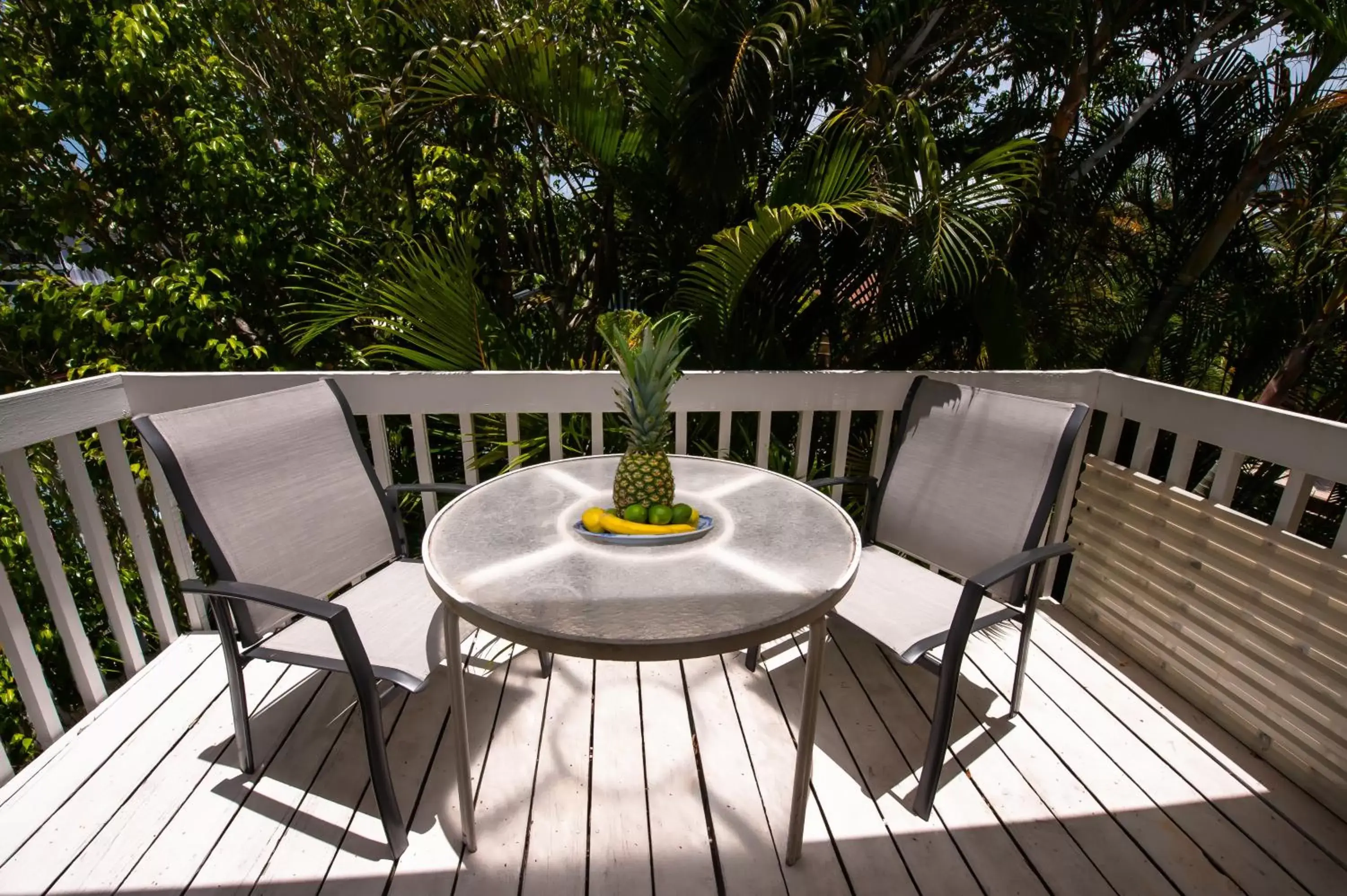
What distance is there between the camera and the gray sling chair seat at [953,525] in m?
1.58

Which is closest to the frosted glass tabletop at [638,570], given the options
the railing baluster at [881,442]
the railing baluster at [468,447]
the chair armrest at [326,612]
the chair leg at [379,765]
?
Answer: the chair armrest at [326,612]

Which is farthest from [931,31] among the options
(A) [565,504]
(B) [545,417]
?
(A) [565,504]

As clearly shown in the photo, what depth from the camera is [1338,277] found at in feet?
10.9

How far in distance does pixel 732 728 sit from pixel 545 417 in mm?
1540

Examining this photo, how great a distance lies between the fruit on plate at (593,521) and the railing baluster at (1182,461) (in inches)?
76.1

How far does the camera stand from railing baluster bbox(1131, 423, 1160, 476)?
87.6 inches

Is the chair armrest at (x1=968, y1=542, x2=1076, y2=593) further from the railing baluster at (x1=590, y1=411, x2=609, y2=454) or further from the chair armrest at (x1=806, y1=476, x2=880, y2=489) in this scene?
the railing baluster at (x1=590, y1=411, x2=609, y2=454)

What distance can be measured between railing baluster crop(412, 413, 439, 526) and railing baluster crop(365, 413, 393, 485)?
0.10 m

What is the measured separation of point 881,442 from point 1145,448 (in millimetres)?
899

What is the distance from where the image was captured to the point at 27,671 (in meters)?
1.82

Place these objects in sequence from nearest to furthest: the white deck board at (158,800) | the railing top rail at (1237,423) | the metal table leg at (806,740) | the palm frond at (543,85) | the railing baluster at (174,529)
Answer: the metal table leg at (806,740)
the white deck board at (158,800)
the railing top rail at (1237,423)
the railing baluster at (174,529)
the palm frond at (543,85)

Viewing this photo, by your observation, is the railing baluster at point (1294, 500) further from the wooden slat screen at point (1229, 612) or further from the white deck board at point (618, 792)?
the white deck board at point (618, 792)

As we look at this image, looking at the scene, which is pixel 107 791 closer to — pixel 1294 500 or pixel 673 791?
pixel 673 791

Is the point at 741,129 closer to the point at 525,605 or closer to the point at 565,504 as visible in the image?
the point at 565,504
